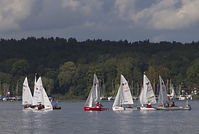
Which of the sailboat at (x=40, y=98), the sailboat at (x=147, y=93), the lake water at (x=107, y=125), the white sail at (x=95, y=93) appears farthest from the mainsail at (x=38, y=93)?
the sailboat at (x=147, y=93)

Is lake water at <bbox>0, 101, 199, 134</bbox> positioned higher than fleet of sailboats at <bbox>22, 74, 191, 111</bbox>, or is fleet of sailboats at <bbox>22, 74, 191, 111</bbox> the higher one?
fleet of sailboats at <bbox>22, 74, 191, 111</bbox>

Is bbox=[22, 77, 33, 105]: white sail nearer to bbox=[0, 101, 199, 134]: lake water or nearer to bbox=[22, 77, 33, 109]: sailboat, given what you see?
bbox=[22, 77, 33, 109]: sailboat

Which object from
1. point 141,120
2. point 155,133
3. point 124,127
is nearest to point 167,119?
point 141,120

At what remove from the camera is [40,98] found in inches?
5202

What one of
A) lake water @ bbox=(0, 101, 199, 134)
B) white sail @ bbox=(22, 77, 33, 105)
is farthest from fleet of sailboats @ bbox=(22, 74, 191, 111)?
lake water @ bbox=(0, 101, 199, 134)

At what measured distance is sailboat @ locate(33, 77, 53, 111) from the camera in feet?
429

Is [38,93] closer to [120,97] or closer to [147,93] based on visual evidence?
[120,97]

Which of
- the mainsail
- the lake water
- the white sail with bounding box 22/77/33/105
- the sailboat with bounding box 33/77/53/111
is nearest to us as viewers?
the lake water

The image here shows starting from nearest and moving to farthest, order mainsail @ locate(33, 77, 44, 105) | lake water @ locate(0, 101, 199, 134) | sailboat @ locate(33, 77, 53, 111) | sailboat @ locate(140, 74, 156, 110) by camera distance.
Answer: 1. lake water @ locate(0, 101, 199, 134)
2. sailboat @ locate(140, 74, 156, 110)
3. mainsail @ locate(33, 77, 44, 105)
4. sailboat @ locate(33, 77, 53, 111)

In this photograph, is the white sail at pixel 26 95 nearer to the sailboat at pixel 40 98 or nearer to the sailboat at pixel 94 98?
the sailboat at pixel 40 98

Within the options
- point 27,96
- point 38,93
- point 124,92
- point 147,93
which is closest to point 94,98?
point 124,92

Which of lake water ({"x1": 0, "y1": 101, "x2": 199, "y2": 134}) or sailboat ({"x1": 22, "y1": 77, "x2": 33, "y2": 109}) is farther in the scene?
sailboat ({"x1": 22, "y1": 77, "x2": 33, "y2": 109})

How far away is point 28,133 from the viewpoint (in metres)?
85.9

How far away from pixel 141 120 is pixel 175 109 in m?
27.3
